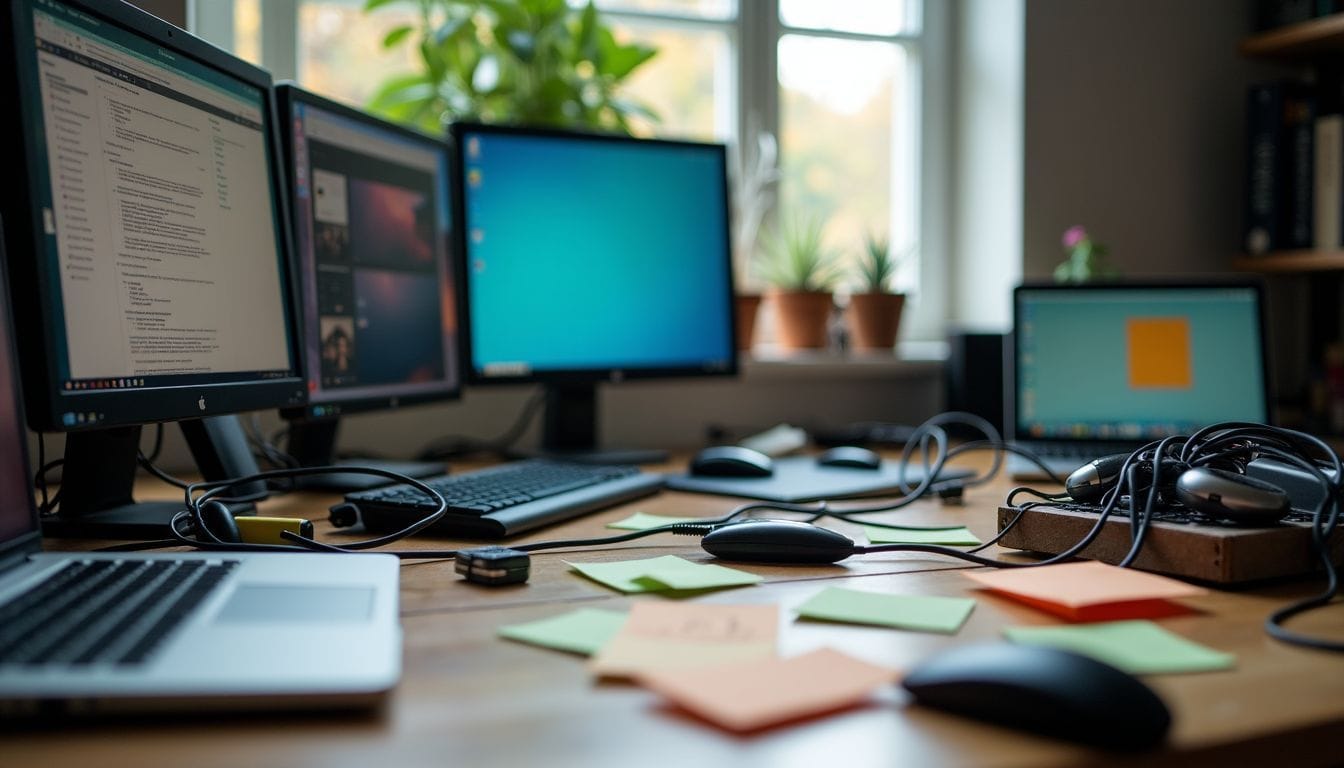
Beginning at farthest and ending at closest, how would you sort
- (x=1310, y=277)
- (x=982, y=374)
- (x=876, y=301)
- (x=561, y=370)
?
1. (x=1310, y=277)
2. (x=876, y=301)
3. (x=982, y=374)
4. (x=561, y=370)

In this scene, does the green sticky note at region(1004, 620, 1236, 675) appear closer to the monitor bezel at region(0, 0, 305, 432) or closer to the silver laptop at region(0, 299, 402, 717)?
the silver laptop at region(0, 299, 402, 717)

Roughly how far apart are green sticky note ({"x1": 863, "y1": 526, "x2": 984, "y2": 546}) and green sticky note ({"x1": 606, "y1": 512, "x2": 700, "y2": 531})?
0.63 ft

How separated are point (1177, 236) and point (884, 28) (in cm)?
78

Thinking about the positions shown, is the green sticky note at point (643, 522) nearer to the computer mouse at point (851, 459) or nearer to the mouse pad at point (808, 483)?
the mouse pad at point (808, 483)

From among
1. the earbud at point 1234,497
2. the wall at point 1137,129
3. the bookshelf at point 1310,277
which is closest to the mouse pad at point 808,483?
the earbud at point 1234,497

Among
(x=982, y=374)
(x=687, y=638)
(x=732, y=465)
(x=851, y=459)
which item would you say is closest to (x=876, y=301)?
(x=982, y=374)

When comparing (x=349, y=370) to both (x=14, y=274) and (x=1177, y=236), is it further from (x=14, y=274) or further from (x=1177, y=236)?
(x=1177, y=236)

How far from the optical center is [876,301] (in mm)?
2133

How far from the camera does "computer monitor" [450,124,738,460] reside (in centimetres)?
164

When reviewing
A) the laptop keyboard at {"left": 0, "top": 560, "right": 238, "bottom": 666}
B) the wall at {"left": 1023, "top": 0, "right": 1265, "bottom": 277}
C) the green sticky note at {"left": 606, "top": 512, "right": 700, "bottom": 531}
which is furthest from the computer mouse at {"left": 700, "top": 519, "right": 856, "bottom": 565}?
the wall at {"left": 1023, "top": 0, "right": 1265, "bottom": 277}

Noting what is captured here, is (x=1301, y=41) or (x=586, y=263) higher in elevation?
(x=1301, y=41)

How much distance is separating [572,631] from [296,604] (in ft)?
0.56

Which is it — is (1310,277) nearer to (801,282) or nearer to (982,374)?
(982,374)

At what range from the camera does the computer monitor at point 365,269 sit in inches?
51.8
